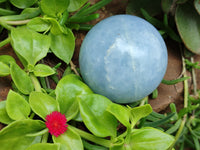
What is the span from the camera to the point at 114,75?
543 millimetres

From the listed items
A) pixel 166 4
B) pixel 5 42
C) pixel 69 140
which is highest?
pixel 166 4

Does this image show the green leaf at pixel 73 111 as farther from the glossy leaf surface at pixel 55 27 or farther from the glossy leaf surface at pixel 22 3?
the glossy leaf surface at pixel 22 3

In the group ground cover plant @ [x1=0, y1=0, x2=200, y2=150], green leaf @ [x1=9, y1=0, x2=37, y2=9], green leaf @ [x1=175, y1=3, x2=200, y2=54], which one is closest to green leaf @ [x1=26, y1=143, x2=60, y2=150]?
ground cover plant @ [x1=0, y1=0, x2=200, y2=150]

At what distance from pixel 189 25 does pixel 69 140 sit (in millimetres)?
464

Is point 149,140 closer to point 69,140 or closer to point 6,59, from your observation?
point 69,140

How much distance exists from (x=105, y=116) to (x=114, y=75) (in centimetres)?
9

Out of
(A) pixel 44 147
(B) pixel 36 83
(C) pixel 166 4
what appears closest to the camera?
(A) pixel 44 147

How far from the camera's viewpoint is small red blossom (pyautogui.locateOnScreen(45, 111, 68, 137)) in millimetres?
497

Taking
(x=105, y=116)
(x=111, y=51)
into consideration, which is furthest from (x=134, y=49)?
(x=105, y=116)

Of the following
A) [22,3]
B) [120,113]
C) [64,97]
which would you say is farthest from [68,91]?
[22,3]

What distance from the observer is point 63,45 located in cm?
62

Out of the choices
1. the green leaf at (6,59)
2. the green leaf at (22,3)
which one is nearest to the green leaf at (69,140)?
the green leaf at (6,59)

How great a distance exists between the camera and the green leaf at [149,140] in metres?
0.51

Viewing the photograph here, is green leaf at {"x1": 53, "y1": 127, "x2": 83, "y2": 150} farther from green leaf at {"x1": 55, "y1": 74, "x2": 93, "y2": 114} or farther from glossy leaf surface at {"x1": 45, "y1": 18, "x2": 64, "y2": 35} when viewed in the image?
glossy leaf surface at {"x1": 45, "y1": 18, "x2": 64, "y2": 35}
